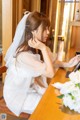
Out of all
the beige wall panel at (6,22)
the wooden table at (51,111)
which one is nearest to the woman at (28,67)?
the wooden table at (51,111)

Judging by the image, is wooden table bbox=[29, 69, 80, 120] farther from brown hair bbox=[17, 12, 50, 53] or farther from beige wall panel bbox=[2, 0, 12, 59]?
beige wall panel bbox=[2, 0, 12, 59]

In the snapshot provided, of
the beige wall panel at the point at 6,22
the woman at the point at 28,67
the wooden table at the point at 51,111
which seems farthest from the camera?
the beige wall panel at the point at 6,22

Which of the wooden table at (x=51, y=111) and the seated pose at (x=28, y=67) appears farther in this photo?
the seated pose at (x=28, y=67)

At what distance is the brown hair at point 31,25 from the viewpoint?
1567 millimetres

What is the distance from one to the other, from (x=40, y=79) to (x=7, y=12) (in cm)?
145

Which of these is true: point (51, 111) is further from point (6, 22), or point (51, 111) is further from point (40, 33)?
point (6, 22)

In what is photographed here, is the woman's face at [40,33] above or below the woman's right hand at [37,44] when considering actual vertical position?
above

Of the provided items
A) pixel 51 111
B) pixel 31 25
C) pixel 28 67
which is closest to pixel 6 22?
pixel 31 25

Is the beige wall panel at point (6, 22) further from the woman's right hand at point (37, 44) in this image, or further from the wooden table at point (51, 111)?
the wooden table at point (51, 111)

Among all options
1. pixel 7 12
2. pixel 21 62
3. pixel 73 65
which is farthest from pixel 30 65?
pixel 7 12

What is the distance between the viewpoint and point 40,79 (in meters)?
1.68

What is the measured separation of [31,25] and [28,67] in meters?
0.34

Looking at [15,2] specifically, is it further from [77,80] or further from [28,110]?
[77,80]

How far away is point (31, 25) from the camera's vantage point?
1.58 metres
